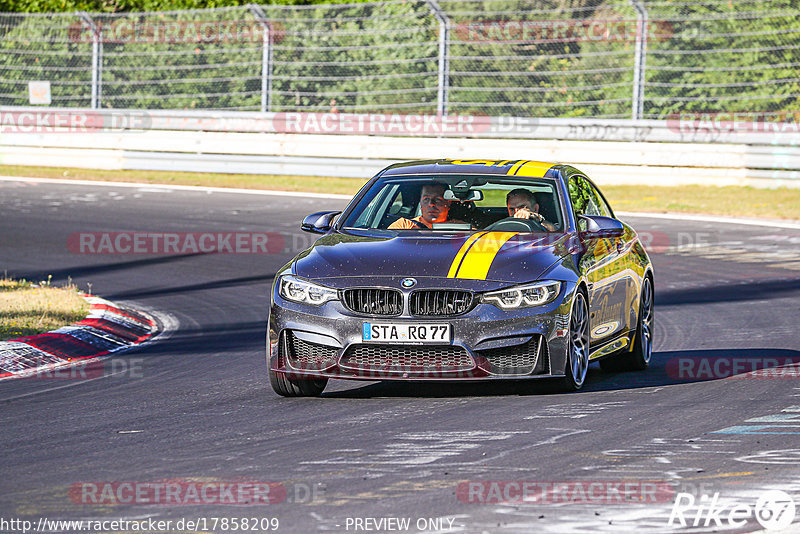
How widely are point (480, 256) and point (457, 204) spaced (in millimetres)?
1210

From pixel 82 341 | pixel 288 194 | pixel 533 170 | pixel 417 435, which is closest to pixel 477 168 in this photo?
pixel 533 170

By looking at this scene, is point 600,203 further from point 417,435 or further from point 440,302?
point 417,435

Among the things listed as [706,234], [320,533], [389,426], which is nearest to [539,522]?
[320,533]

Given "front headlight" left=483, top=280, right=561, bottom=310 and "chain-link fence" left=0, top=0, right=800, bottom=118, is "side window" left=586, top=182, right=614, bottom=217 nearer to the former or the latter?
"front headlight" left=483, top=280, right=561, bottom=310

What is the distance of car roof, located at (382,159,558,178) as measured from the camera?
32.5ft

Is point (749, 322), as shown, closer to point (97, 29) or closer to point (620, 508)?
point (620, 508)

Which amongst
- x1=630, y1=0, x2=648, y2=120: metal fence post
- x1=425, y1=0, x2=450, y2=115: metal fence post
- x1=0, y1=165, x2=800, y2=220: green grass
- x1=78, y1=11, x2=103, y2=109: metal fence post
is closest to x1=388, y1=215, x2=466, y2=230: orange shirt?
x1=0, y1=165, x2=800, y2=220: green grass

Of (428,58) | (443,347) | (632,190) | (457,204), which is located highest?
(428,58)

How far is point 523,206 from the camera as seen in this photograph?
9680mm

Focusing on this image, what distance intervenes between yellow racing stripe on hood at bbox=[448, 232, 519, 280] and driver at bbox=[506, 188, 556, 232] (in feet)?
1.50

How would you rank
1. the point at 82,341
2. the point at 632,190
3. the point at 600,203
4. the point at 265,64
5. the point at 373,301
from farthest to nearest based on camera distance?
the point at 265,64 → the point at 632,190 → the point at 82,341 → the point at 600,203 → the point at 373,301

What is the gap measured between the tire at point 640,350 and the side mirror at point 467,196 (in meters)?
1.49

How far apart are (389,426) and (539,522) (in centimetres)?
222

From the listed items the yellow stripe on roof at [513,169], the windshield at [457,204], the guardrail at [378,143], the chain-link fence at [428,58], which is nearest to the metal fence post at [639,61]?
the chain-link fence at [428,58]
